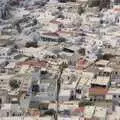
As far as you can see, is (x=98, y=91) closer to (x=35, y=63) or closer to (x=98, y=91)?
(x=98, y=91)

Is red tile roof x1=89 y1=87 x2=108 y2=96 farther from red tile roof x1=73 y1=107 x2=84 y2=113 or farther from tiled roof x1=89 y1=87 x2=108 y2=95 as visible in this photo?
red tile roof x1=73 y1=107 x2=84 y2=113

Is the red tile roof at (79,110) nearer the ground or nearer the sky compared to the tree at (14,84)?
nearer the ground

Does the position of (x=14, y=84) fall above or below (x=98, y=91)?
above

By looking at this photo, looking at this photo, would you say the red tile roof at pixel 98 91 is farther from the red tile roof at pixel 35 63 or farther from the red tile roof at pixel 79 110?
the red tile roof at pixel 35 63

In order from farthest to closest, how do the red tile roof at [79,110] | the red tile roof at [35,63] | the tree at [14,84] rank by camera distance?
the red tile roof at [35,63] < the tree at [14,84] < the red tile roof at [79,110]

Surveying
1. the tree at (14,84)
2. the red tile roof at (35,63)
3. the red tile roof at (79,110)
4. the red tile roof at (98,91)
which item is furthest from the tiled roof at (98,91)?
the red tile roof at (35,63)

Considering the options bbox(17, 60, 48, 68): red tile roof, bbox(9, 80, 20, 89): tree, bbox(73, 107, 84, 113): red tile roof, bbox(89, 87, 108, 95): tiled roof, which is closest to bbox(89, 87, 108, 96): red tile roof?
bbox(89, 87, 108, 95): tiled roof

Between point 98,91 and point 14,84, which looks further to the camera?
point 14,84

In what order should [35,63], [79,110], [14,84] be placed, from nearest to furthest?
[79,110] < [14,84] < [35,63]

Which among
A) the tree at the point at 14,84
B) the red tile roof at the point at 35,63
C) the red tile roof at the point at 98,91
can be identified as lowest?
the red tile roof at the point at 98,91

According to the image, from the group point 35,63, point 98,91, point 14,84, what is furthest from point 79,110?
point 35,63

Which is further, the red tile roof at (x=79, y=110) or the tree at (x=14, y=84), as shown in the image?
the tree at (x=14, y=84)

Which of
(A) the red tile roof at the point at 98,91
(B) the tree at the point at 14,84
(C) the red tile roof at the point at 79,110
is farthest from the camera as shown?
(B) the tree at the point at 14,84
